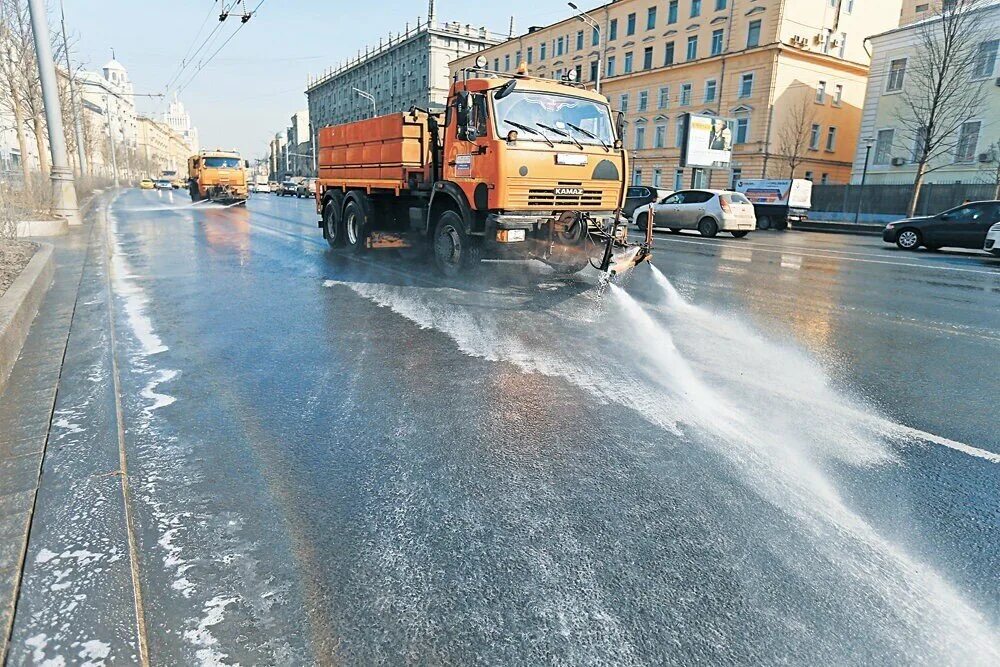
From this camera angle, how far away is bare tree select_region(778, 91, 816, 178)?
4315 cm

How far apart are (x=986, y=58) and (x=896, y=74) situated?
16.1ft

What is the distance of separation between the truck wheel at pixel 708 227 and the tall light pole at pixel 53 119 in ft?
61.7

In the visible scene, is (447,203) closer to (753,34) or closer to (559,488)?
(559,488)

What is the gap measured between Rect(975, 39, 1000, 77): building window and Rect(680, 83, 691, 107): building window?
19.2 metres

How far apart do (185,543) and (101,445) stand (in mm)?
1296

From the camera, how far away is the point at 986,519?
283 cm

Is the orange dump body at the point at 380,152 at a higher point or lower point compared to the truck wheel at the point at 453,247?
higher

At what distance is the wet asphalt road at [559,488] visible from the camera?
2115mm

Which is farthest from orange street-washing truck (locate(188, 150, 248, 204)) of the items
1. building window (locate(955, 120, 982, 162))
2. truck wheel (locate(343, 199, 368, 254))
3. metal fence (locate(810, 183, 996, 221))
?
building window (locate(955, 120, 982, 162))

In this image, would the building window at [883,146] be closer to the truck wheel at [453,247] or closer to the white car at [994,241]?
the white car at [994,241]

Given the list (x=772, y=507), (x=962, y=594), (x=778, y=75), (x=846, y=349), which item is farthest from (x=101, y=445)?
(x=778, y=75)

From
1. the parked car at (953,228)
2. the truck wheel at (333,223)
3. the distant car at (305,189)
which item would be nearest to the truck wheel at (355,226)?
the truck wheel at (333,223)

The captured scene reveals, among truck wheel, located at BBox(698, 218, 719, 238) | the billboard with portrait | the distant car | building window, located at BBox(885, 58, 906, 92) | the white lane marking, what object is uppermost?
building window, located at BBox(885, 58, 906, 92)

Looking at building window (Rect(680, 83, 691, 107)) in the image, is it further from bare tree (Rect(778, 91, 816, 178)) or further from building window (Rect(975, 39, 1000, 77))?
building window (Rect(975, 39, 1000, 77))
